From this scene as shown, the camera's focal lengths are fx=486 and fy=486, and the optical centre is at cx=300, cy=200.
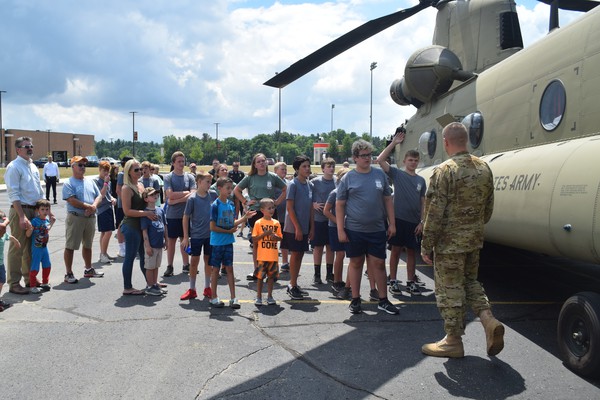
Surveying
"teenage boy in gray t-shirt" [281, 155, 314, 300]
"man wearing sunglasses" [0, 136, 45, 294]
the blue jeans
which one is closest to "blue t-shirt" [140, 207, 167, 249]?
the blue jeans

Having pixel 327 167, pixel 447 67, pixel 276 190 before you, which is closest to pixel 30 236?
pixel 276 190

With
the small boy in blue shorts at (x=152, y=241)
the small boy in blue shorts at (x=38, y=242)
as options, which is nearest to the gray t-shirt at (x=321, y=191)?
the small boy in blue shorts at (x=152, y=241)

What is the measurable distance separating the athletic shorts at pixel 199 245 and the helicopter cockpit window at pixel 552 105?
13.5 feet

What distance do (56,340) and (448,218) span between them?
145 inches

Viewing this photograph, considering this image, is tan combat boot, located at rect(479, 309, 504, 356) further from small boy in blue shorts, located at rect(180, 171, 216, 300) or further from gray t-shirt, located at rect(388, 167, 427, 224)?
small boy in blue shorts, located at rect(180, 171, 216, 300)

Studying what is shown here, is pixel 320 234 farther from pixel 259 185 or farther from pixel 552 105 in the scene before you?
pixel 552 105

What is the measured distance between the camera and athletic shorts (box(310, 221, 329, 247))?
698 centimetres

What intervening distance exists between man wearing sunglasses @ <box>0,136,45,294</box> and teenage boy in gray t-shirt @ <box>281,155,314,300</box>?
317 cm

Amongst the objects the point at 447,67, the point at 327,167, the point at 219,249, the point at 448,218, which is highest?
the point at 447,67

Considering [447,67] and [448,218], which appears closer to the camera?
[448,218]

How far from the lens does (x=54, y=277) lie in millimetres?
7004

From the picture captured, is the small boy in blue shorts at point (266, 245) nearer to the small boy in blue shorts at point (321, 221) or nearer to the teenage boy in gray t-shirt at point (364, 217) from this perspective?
the teenage boy in gray t-shirt at point (364, 217)

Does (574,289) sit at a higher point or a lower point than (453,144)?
lower

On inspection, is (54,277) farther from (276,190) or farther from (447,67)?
(447,67)
